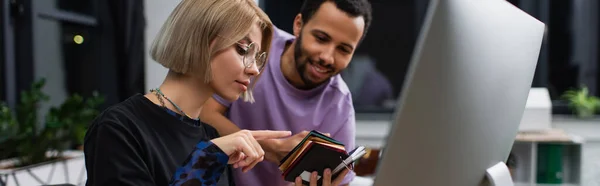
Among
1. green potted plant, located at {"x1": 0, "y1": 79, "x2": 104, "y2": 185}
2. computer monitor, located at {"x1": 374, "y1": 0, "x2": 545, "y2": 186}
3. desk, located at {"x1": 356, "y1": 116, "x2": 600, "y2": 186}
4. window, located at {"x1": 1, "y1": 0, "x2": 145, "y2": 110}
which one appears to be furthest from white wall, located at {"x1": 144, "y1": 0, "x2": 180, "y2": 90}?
desk, located at {"x1": 356, "y1": 116, "x2": 600, "y2": 186}

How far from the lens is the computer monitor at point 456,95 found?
1.93ft

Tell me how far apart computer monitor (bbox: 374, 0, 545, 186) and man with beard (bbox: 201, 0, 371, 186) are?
0.56m

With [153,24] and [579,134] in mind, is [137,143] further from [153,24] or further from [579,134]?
[579,134]

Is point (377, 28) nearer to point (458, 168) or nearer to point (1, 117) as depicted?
point (1, 117)

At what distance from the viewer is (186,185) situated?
852mm

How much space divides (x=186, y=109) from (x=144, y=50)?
490 mm

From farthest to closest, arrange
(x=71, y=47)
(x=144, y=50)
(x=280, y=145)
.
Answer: (x=71, y=47), (x=144, y=50), (x=280, y=145)

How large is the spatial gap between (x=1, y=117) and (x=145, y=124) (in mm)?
1789

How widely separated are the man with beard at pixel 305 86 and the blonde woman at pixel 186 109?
0.27 m

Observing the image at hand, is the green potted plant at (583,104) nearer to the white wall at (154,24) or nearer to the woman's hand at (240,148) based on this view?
the white wall at (154,24)

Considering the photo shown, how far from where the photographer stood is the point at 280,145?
1.17m

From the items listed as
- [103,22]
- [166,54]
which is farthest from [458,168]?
[103,22]

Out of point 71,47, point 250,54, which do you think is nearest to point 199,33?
point 250,54

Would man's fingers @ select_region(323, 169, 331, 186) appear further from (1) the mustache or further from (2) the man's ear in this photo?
(2) the man's ear
